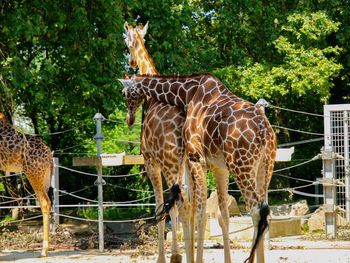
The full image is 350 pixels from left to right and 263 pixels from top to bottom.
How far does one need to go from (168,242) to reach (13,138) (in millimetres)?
3169

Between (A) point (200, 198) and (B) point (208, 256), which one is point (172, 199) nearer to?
(A) point (200, 198)

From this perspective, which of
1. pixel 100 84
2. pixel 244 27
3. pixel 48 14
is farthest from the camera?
pixel 244 27

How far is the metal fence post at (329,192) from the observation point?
13.5 metres

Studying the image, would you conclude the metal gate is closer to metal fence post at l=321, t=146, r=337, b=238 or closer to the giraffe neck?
metal fence post at l=321, t=146, r=337, b=238

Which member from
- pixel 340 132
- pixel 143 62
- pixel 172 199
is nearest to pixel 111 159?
pixel 143 62

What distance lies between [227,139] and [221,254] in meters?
3.76

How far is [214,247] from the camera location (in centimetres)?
1266

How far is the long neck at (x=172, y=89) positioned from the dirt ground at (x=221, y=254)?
94.7 inches

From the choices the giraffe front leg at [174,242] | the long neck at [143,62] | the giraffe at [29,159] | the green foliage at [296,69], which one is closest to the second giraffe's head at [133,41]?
the long neck at [143,62]

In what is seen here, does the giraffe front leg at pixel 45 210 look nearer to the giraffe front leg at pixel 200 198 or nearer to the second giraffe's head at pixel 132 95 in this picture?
the second giraffe's head at pixel 132 95

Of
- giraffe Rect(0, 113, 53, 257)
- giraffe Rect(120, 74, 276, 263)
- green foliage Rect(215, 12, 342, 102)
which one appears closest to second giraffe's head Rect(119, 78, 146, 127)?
giraffe Rect(120, 74, 276, 263)

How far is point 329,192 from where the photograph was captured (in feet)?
44.7

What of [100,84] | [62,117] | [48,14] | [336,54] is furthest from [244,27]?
[48,14]

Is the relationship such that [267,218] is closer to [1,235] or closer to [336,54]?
[1,235]
